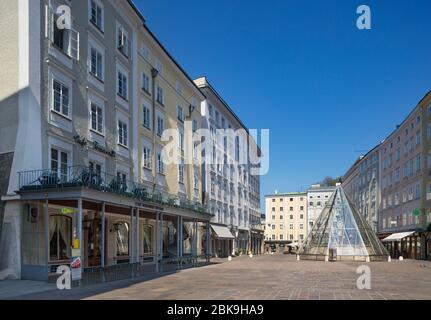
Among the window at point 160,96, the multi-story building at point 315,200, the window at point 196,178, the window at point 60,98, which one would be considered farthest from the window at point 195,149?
the multi-story building at point 315,200

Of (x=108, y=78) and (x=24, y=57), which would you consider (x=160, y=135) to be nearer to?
(x=108, y=78)

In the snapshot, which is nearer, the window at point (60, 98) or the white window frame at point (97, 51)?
the window at point (60, 98)

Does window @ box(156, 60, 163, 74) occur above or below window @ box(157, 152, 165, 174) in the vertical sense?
above

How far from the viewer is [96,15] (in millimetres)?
27156

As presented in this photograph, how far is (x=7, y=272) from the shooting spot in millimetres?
19906

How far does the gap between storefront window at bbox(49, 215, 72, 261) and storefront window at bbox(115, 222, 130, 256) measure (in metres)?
6.16

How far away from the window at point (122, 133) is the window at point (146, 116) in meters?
3.33

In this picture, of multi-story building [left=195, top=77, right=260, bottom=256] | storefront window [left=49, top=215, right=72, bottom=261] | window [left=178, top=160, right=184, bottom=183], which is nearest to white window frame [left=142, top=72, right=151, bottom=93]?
window [left=178, top=160, right=184, bottom=183]

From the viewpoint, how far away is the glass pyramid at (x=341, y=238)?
159 feet

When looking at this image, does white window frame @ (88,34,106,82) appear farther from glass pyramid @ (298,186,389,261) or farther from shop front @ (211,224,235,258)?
glass pyramid @ (298,186,389,261)

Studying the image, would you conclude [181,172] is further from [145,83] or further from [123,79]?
[123,79]

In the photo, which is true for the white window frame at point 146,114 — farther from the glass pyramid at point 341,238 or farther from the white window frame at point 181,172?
the glass pyramid at point 341,238

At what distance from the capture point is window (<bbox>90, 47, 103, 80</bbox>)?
1036 inches
